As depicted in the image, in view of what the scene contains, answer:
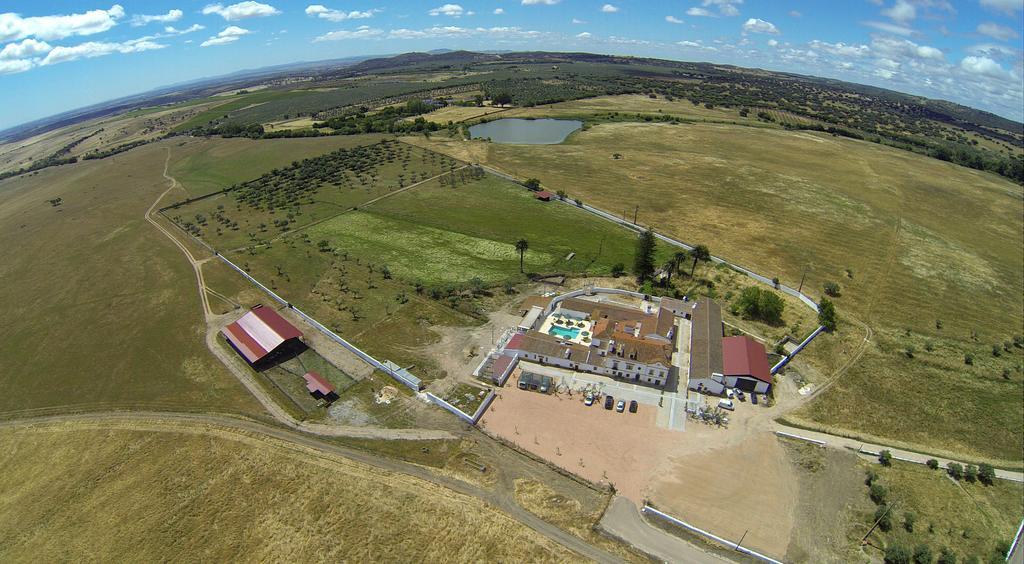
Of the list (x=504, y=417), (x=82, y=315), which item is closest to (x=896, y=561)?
(x=504, y=417)

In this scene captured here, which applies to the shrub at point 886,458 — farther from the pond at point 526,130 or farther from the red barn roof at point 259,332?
the pond at point 526,130

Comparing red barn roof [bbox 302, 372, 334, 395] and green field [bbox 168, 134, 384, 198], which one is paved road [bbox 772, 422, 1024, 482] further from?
green field [bbox 168, 134, 384, 198]

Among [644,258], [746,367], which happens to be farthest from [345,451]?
[644,258]

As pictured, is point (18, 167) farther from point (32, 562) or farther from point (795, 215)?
point (795, 215)

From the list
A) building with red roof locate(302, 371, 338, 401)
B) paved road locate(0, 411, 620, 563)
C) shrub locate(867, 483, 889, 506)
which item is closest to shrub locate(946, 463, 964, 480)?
shrub locate(867, 483, 889, 506)

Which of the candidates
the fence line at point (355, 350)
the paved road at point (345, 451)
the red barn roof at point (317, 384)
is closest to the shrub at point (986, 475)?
the paved road at point (345, 451)

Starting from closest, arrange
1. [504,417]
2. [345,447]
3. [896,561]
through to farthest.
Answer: [896,561]
[345,447]
[504,417]
